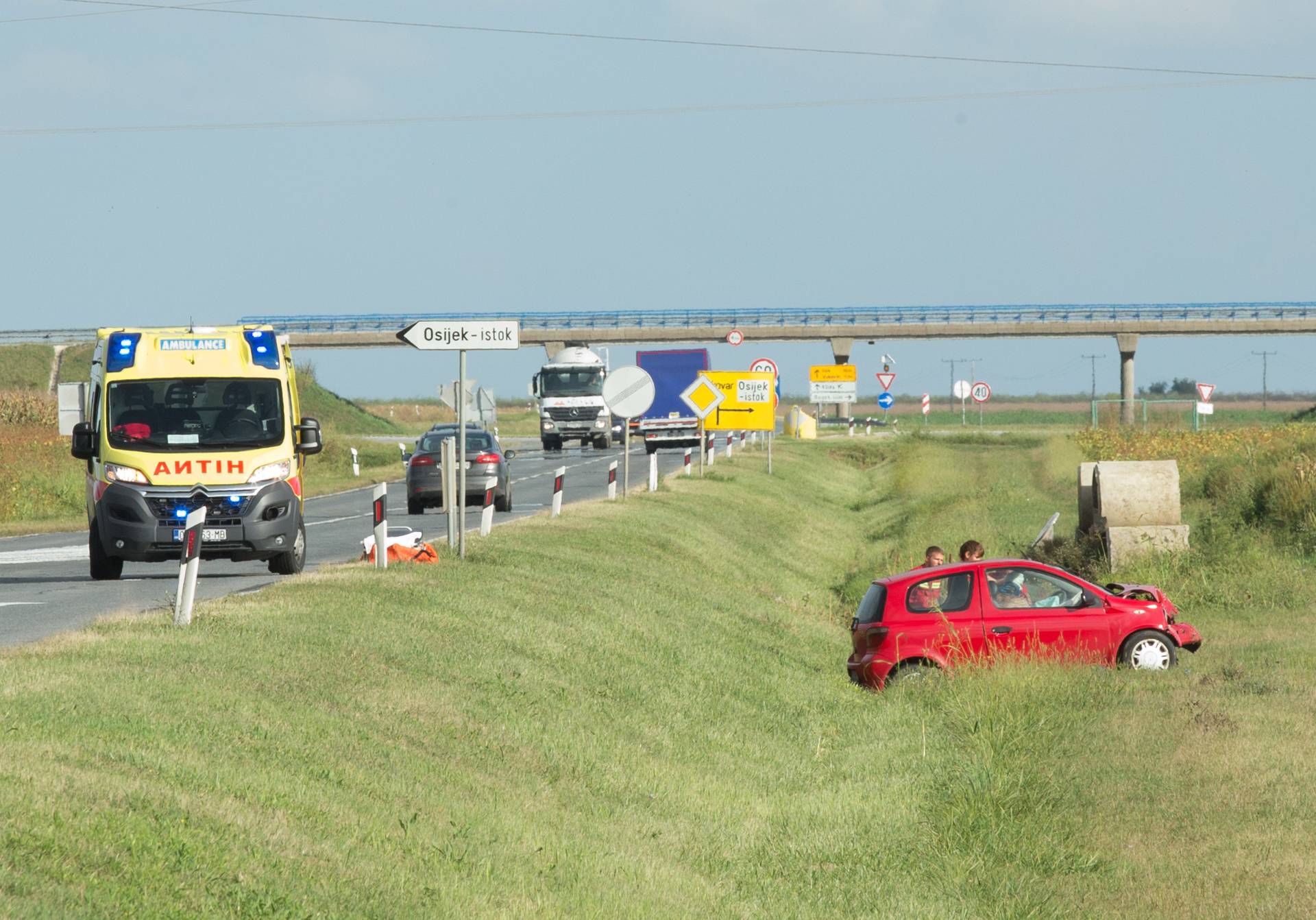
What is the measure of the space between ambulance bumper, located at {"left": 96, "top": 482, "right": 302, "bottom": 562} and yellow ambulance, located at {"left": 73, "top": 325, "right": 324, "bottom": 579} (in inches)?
0.4

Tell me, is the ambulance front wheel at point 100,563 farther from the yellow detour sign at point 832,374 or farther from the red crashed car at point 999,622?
the yellow detour sign at point 832,374

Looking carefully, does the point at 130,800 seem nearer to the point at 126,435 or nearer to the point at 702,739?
the point at 702,739

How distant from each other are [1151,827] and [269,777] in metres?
5.34

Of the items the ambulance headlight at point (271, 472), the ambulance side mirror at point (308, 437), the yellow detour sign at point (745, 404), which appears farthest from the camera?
the yellow detour sign at point (745, 404)

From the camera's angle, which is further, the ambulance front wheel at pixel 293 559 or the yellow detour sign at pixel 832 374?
the yellow detour sign at pixel 832 374

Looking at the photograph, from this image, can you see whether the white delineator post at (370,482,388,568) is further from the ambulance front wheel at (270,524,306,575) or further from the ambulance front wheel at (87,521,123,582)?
the ambulance front wheel at (87,521,123,582)

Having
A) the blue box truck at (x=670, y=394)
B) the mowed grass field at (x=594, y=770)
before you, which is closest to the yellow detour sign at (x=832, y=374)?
the blue box truck at (x=670, y=394)

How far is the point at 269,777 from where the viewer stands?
8211 mm

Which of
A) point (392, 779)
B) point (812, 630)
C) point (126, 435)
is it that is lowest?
point (812, 630)

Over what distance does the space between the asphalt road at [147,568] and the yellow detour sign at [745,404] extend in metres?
3.54

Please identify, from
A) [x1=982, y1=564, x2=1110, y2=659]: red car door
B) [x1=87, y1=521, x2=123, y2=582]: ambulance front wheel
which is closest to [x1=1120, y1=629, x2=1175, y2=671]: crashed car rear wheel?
[x1=982, y1=564, x2=1110, y2=659]: red car door

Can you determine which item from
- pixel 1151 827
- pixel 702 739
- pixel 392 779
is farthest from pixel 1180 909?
pixel 702 739

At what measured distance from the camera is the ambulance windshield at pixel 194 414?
59.9 feet

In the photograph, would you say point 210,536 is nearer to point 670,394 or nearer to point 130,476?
point 130,476
